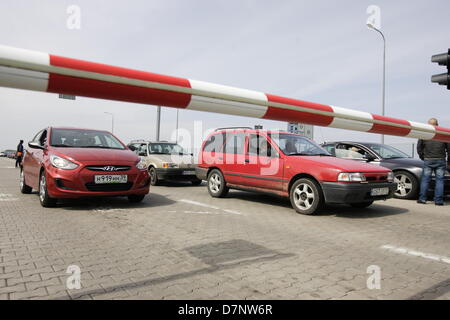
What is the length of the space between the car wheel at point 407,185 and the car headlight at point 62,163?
7.91 m

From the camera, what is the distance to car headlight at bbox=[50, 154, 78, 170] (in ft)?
20.4

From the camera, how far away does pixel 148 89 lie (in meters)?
1.95

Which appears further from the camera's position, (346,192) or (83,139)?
(83,139)

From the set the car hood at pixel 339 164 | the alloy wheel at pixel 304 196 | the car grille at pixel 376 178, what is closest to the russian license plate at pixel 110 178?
the alloy wheel at pixel 304 196

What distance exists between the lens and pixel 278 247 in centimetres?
411

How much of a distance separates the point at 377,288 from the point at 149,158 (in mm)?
10179

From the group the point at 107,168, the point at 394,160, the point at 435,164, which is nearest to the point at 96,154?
the point at 107,168

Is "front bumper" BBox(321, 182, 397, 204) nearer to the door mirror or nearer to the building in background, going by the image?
the door mirror

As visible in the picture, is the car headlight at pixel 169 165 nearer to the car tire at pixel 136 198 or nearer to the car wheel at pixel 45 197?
the car tire at pixel 136 198

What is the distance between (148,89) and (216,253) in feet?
7.74

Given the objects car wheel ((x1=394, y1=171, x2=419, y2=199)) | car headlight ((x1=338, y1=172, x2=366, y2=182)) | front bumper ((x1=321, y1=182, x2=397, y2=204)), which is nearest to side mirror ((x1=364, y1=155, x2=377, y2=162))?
car wheel ((x1=394, y1=171, x2=419, y2=199))

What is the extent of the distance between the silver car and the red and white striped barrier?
897 cm

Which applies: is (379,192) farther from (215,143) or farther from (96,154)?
(96,154)

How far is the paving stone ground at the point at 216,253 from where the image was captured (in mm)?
2811
